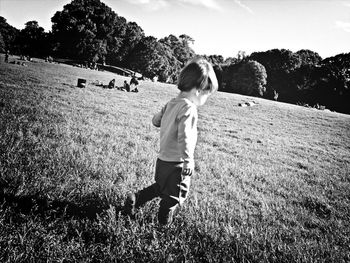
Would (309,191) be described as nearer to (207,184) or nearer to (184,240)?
(207,184)

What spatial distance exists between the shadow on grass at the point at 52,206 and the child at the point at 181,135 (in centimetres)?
53

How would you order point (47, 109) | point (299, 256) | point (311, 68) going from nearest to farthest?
point (299, 256) < point (47, 109) < point (311, 68)

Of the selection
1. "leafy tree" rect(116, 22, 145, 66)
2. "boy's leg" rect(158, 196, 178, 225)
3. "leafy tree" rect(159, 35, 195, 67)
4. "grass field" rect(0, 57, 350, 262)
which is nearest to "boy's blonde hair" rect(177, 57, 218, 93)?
"boy's leg" rect(158, 196, 178, 225)

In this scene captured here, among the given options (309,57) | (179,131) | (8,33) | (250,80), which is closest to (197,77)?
(179,131)

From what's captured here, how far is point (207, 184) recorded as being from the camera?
4695mm

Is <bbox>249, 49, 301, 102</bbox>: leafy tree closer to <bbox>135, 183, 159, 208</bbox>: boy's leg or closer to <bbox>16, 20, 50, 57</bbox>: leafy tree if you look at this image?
<bbox>135, 183, 159, 208</bbox>: boy's leg

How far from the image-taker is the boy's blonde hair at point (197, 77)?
2.73 meters

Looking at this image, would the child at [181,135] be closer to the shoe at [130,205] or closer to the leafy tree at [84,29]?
the shoe at [130,205]

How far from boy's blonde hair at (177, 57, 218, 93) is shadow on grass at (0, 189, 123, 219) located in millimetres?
1895

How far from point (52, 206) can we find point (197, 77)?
244 cm

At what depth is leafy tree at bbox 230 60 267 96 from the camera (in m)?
57.2

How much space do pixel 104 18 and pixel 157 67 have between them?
71.6 ft

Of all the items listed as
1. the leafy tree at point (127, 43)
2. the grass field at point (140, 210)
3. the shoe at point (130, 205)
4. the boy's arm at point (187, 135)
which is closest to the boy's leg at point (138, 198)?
the shoe at point (130, 205)

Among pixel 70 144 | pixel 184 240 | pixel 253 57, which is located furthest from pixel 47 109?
→ pixel 253 57
